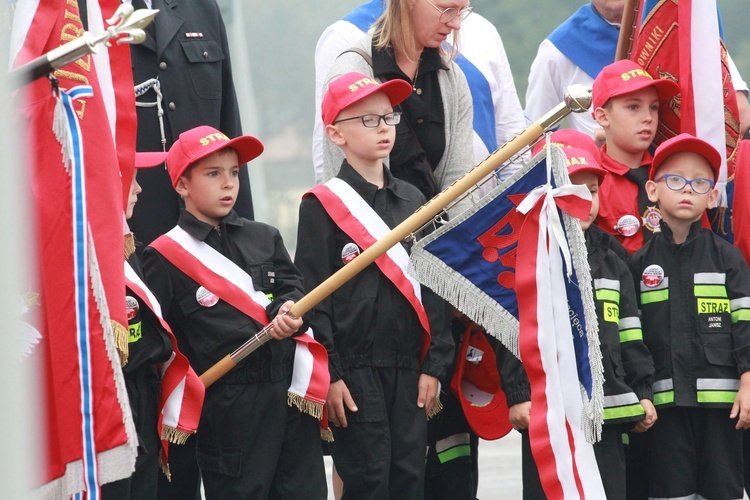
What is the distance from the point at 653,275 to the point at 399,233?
118cm

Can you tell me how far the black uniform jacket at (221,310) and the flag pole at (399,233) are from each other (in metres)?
0.10

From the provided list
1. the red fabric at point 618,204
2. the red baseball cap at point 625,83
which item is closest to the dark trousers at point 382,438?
the red fabric at point 618,204

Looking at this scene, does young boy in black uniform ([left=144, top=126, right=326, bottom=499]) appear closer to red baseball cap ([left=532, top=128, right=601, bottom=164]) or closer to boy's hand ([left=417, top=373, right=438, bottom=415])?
boy's hand ([left=417, top=373, right=438, bottom=415])

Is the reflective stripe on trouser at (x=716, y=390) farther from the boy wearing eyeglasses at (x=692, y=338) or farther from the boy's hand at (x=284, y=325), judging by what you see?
the boy's hand at (x=284, y=325)

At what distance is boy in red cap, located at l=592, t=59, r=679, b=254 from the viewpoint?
5.48m

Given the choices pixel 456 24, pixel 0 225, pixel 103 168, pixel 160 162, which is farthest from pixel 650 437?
pixel 0 225

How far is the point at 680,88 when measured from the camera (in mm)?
5559

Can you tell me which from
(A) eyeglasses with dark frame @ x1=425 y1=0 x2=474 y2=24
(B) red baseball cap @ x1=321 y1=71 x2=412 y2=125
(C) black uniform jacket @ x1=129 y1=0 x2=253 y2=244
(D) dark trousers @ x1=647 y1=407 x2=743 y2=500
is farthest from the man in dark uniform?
(D) dark trousers @ x1=647 y1=407 x2=743 y2=500

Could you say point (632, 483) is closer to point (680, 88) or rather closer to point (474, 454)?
point (474, 454)

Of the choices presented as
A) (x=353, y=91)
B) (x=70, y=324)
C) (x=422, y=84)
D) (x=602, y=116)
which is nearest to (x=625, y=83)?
(x=602, y=116)

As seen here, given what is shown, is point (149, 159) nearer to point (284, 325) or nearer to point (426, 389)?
point (284, 325)

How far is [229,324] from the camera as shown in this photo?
4723 mm

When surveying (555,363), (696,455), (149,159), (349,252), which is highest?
(149,159)

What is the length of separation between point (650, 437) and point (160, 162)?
2.33m
